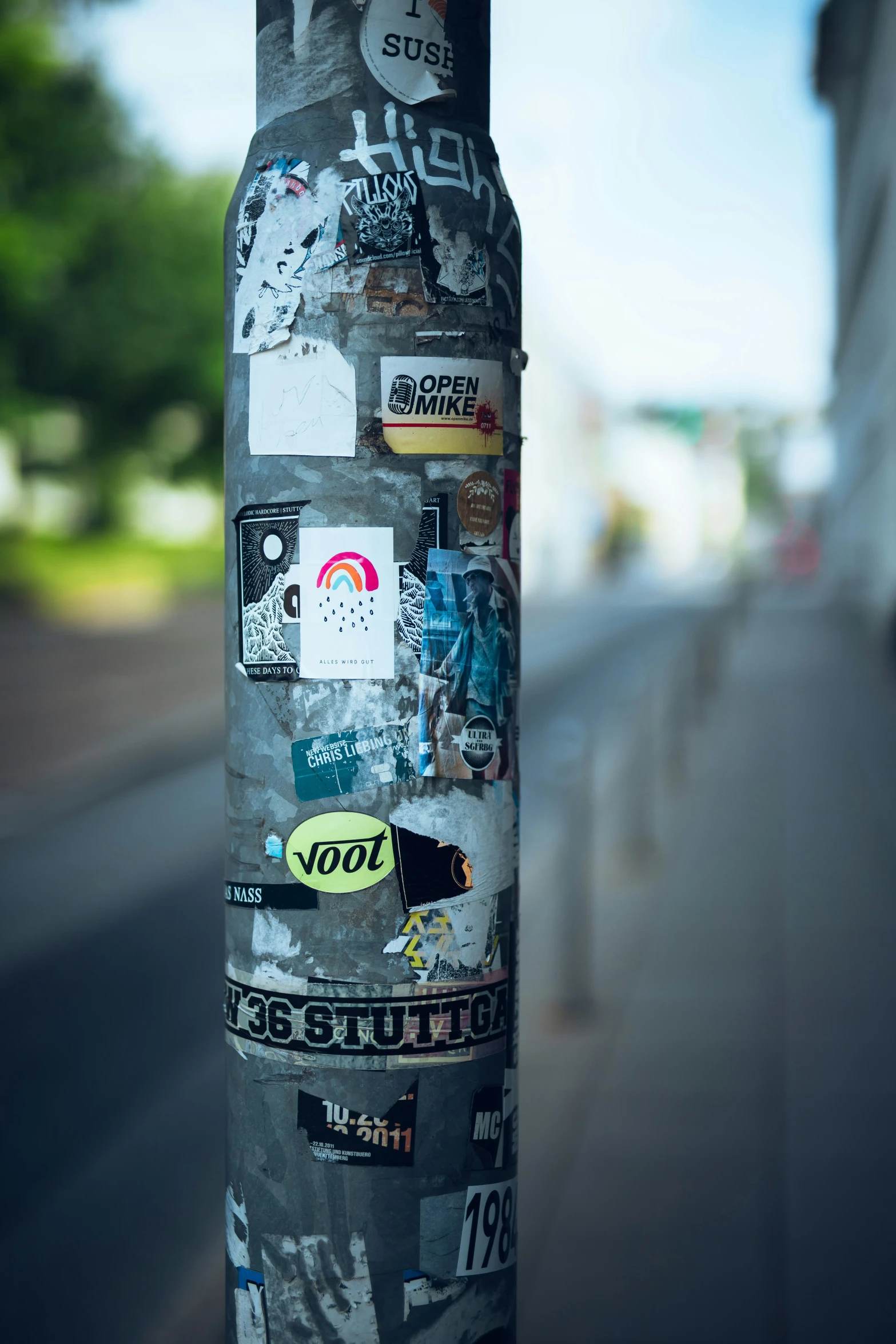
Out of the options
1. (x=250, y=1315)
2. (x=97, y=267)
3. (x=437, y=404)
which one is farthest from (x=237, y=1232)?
(x=97, y=267)

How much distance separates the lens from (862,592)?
32.3 metres

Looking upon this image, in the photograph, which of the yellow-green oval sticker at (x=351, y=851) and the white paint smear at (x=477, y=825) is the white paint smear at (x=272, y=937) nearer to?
the yellow-green oval sticker at (x=351, y=851)

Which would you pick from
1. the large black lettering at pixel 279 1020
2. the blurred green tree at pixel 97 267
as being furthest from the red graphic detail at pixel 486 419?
the blurred green tree at pixel 97 267

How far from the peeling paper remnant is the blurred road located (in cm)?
169

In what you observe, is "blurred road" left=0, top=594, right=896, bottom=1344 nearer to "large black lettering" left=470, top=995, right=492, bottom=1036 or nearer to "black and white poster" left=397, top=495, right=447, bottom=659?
"large black lettering" left=470, top=995, right=492, bottom=1036

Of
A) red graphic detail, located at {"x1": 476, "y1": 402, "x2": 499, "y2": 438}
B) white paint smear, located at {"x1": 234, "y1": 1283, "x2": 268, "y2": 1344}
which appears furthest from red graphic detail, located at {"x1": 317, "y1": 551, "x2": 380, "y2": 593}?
white paint smear, located at {"x1": 234, "y1": 1283, "x2": 268, "y2": 1344}

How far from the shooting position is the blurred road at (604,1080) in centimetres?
365

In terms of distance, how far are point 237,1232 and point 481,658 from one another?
3.15 feet

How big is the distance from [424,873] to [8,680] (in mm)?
18669

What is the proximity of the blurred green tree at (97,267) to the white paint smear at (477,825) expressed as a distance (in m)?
21.6

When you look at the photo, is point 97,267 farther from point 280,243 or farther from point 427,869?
point 427,869

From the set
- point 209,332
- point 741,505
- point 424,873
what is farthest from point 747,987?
point 741,505

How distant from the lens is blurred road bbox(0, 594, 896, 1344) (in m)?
3.65

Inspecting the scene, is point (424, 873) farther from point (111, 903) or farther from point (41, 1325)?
point (111, 903)
